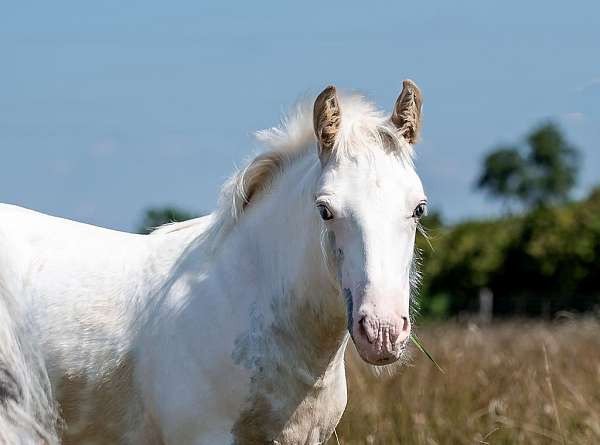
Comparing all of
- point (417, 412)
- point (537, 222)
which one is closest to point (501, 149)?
point (537, 222)

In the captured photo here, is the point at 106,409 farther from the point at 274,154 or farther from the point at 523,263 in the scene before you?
the point at 523,263

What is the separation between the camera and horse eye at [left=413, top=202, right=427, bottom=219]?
3.98 metres

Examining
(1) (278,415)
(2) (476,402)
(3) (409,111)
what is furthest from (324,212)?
(2) (476,402)

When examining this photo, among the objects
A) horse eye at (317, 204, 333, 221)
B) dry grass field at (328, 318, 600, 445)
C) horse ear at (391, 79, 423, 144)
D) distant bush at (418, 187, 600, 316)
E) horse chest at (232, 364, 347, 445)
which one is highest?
horse ear at (391, 79, 423, 144)

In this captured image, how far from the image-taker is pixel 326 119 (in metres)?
4.13

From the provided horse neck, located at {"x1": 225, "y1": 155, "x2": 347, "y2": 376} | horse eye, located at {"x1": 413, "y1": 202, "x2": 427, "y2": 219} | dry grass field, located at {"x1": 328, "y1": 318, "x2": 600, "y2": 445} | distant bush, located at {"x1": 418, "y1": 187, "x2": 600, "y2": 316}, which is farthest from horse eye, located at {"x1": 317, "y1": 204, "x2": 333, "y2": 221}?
distant bush, located at {"x1": 418, "y1": 187, "x2": 600, "y2": 316}

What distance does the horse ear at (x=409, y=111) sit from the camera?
4238 millimetres

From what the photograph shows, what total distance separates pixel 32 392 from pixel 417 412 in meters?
5.32

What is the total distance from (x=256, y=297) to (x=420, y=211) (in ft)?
2.74

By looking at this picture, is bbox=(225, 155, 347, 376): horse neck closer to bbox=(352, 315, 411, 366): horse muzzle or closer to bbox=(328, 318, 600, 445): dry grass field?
bbox=(352, 315, 411, 366): horse muzzle

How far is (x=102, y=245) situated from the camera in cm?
499

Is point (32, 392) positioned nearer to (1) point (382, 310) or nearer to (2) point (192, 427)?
(1) point (382, 310)

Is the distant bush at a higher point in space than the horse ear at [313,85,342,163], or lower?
lower

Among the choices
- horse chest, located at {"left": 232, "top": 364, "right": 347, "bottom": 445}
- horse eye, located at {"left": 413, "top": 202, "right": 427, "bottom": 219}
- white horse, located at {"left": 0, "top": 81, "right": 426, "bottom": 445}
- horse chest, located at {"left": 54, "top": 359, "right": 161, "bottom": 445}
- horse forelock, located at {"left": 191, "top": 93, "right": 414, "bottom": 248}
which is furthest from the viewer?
horse chest, located at {"left": 54, "top": 359, "right": 161, "bottom": 445}
